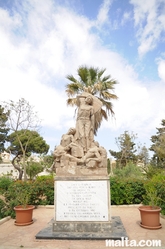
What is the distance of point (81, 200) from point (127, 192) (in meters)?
3.81

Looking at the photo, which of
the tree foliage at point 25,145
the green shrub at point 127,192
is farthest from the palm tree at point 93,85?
the tree foliage at point 25,145

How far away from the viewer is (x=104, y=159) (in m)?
4.77

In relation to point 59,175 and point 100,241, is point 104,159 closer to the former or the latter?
point 59,175

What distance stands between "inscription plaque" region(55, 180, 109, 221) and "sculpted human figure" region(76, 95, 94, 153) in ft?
3.38

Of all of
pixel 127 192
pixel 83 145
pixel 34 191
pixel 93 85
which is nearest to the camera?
pixel 83 145

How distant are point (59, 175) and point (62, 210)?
77 centimetres

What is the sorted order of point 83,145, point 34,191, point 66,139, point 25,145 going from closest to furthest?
point 66,139, point 83,145, point 34,191, point 25,145

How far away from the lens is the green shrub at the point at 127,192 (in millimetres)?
7770

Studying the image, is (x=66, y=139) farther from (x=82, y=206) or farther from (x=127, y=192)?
(x=127, y=192)

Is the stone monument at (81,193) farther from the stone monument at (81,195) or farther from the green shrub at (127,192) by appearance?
the green shrub at (127,192)

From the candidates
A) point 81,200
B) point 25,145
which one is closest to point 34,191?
point 81,200

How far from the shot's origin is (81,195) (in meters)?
4.52

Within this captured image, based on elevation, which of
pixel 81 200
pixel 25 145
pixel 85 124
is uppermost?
pixel 85 124

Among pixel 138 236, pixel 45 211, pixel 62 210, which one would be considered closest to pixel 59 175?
pixel 62 210
